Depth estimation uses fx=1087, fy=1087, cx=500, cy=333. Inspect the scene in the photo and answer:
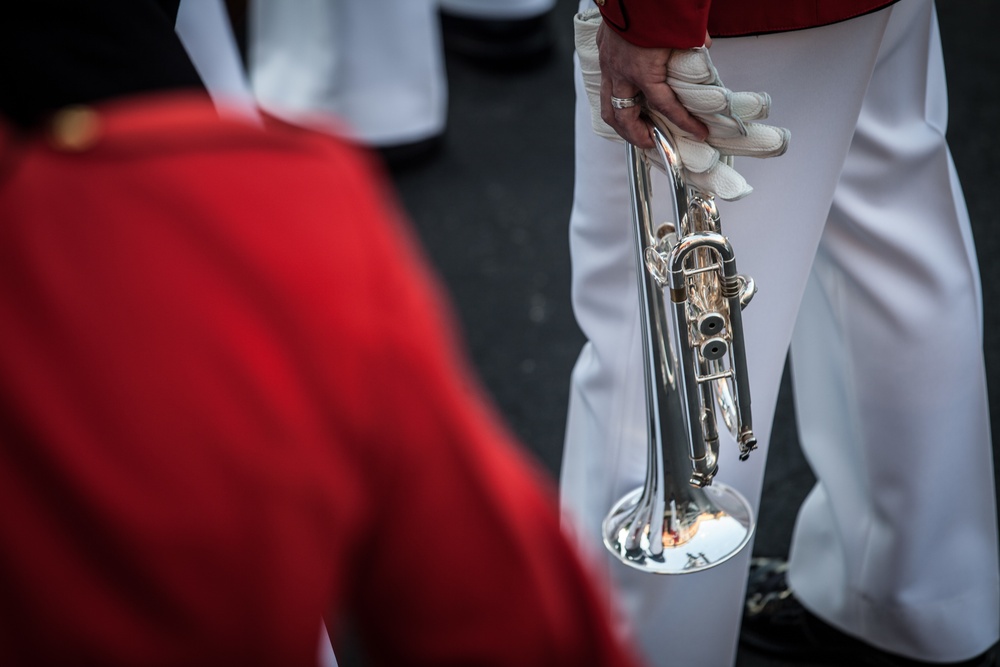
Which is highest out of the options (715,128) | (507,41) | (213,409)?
(213,409)

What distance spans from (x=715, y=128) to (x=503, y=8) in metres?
2.10

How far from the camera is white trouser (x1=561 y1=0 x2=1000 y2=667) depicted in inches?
42.5

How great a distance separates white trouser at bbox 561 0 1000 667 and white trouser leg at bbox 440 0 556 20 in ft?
6.02

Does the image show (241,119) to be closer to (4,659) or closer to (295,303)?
(295,303)

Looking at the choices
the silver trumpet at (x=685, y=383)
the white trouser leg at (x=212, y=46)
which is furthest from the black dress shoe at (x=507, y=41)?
the silver trumpet at (x=685, y=383)

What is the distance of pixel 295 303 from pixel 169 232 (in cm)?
5

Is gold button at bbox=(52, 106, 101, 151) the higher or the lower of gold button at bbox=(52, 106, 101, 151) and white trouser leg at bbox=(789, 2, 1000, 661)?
the higher

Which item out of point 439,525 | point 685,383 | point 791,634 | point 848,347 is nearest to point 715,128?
point 685,383

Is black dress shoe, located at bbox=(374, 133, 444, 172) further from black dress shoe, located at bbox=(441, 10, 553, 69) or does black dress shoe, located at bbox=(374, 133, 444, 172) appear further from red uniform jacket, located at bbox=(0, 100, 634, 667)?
red uniform jacket, located at bbox=(0, 100, 634, 667)

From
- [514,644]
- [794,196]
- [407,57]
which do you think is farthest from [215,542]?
[407,57]

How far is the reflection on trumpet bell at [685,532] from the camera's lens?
3.80ft

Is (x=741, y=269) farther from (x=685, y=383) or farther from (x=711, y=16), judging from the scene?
(x=711, y=16)

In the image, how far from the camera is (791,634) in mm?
1445

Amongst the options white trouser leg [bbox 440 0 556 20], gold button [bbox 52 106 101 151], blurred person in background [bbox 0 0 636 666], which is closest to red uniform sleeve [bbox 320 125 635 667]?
blurred person in background [bbox 0 0 636 666]
